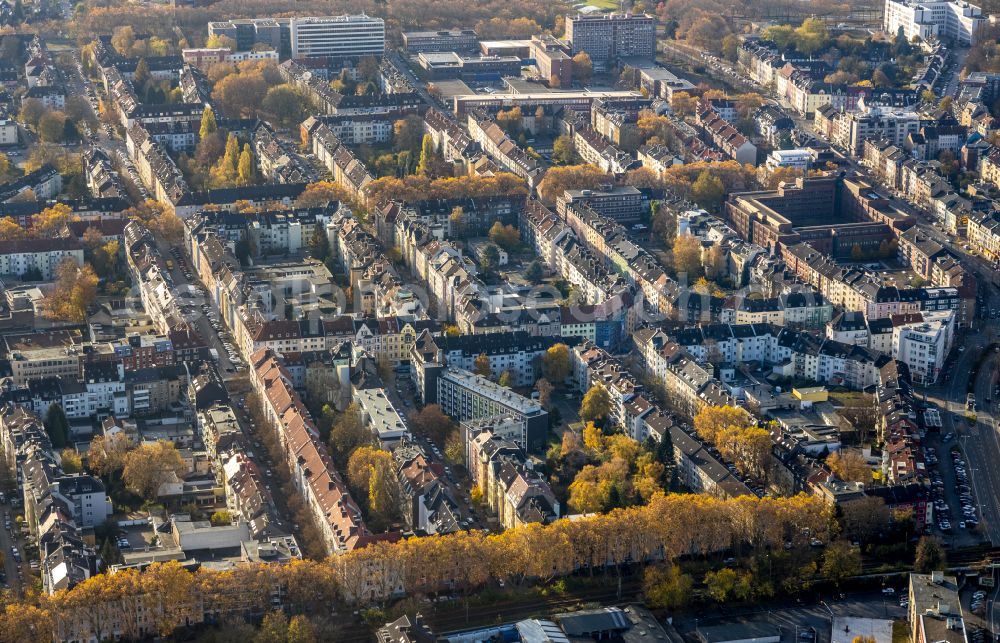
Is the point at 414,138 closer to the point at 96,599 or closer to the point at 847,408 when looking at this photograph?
the point at 847,408

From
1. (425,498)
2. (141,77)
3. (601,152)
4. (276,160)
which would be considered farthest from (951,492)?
(141,77)

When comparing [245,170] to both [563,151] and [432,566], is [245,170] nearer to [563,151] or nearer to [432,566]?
[563,151]

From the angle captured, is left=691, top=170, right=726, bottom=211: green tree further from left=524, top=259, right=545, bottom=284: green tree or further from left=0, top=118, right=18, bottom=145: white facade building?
left=0, top=118, right=18, bottom=145: white facade building

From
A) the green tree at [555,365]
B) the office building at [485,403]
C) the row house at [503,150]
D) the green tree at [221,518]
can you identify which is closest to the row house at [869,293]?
the green tree at [555,365]

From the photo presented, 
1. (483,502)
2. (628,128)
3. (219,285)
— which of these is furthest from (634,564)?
(628,128)

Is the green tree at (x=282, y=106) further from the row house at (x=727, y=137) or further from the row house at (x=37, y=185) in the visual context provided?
the row house at (x=727, y=137)

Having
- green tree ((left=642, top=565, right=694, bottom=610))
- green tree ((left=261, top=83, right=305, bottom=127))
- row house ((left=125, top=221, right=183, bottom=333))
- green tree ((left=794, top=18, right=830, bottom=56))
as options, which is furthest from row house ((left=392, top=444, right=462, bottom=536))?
green tree ((left=794, top=18, right=830, bottom=56))

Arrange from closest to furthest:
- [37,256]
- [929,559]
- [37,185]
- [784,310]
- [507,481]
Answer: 1. [929,559]
2. [507,481]
3. [784,310]
4. [37,256]
5. [37,185]
